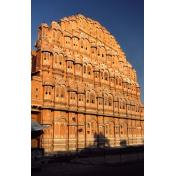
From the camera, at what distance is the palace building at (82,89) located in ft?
39.5

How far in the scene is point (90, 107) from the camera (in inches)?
561

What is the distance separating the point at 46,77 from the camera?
1230 centimetres

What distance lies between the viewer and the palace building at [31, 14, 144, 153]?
1205 centimetres

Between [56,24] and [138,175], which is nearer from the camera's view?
[138,175]

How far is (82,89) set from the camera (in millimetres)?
13812
